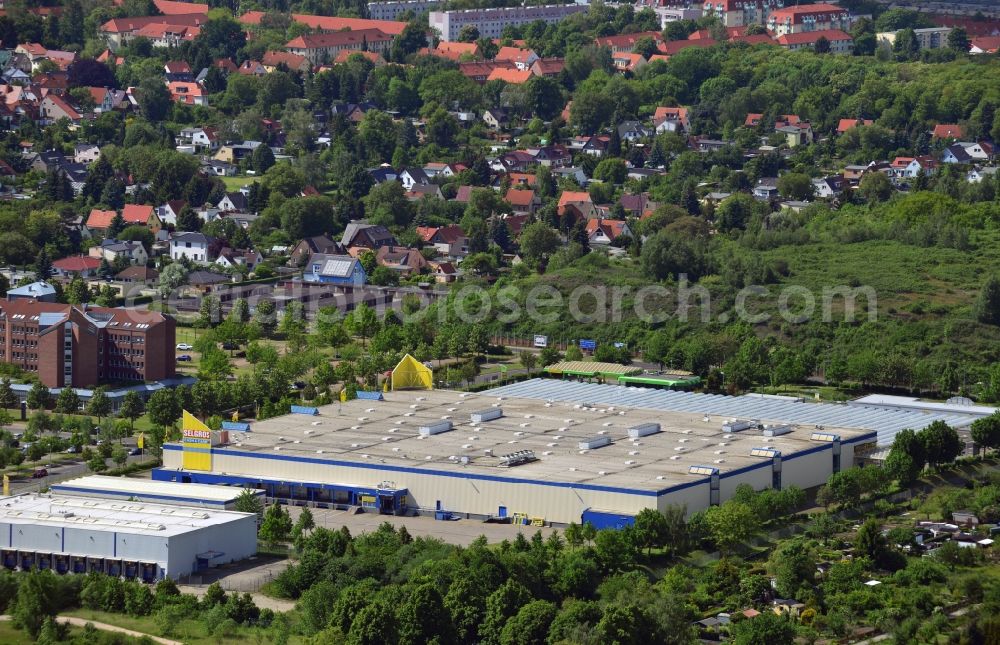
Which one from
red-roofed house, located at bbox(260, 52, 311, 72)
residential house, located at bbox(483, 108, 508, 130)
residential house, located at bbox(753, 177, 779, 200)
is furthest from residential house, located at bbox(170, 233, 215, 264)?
red-roofed house, located at bbox(260, 52, 311, 72)

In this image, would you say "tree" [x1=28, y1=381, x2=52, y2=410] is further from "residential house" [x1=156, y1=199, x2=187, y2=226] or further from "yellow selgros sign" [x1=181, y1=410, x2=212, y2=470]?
"residential house" [x1=156, y1=199, x2=187, y2=226]

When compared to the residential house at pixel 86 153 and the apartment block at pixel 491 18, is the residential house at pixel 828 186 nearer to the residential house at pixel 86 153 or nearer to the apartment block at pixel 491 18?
the residential house at pixel 86 153

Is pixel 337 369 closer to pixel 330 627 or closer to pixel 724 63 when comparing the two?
pixel 330 627

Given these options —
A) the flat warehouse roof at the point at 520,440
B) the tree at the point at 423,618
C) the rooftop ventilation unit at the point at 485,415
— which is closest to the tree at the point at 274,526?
the flat warehouse roof at the point at 520,440

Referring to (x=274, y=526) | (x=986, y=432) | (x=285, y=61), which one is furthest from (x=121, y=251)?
(x=986, y=432)

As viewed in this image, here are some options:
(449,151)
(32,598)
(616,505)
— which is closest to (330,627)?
(32,598)

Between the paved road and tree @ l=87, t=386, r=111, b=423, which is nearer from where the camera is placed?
the paved road
